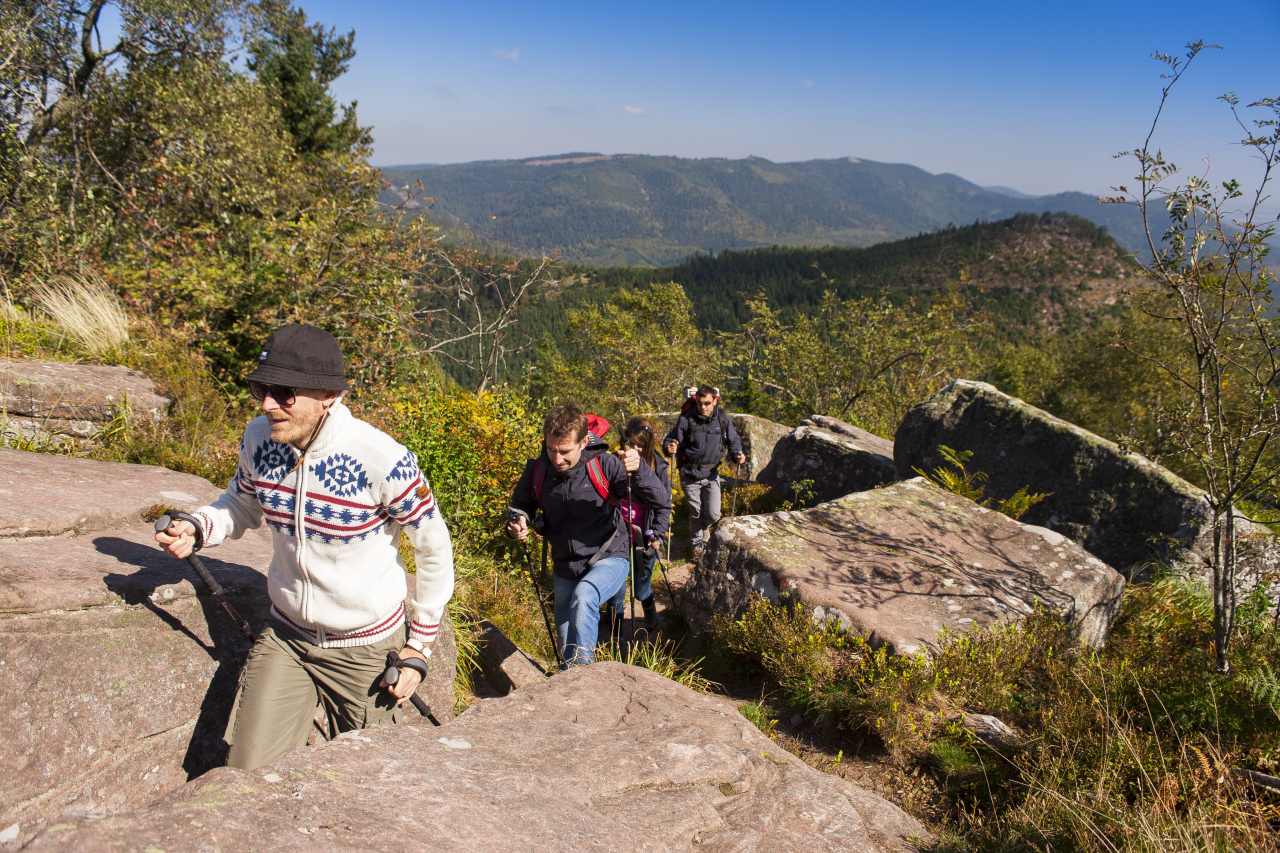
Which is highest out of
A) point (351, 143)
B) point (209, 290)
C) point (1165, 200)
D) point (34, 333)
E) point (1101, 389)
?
point (351, 143)

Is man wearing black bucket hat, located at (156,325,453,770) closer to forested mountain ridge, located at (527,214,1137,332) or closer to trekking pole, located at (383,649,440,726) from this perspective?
trekking pole, located at (383,649,440,726)

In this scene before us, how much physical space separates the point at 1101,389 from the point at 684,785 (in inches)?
1434

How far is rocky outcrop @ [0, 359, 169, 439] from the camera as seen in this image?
19.2 feet

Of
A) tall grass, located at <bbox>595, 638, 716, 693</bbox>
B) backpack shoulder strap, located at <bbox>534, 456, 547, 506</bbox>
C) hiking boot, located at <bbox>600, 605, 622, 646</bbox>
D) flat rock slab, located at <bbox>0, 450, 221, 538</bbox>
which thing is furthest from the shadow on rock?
hiking boot, located at <bbox>600, 605, 622, 646</bbox>

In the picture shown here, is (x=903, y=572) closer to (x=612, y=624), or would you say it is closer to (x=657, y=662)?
(x=657, y=662)

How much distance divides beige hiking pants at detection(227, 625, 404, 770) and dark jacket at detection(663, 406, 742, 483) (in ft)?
20.6

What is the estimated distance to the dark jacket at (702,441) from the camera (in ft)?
30.5

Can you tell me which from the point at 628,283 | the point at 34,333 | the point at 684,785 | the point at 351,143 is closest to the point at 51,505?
the point at 684,785

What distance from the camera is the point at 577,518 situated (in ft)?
16.6

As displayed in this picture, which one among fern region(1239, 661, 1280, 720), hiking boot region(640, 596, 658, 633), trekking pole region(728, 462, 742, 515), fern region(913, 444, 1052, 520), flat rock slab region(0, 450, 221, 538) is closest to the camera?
flat rock slab region(0, 450, 221, 538)

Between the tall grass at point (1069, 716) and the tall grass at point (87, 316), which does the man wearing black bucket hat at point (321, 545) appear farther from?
the tall grass at point (87, 316)

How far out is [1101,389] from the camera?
32.0 m

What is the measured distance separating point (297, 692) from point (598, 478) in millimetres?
2490

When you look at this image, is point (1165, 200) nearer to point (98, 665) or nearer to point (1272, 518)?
point (1272, 518)
